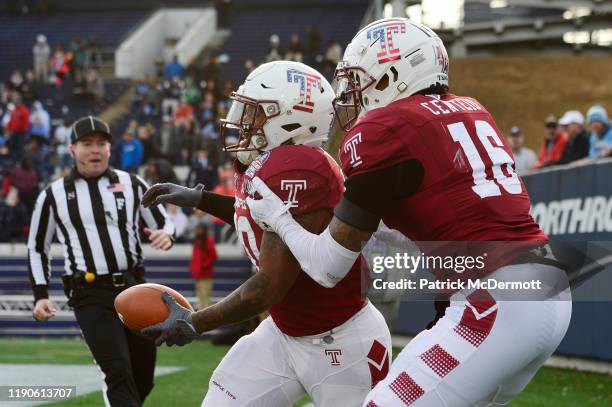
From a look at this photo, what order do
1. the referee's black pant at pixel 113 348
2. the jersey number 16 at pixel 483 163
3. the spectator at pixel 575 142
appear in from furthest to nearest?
1. the spectator at pixel 575 142
2. the referee's black pant at pixel 113 348
3. the jersey number 16 at pixel 483 163

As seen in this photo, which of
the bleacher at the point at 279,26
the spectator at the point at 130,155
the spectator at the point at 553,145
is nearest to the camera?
the spectator at the point at 553,145

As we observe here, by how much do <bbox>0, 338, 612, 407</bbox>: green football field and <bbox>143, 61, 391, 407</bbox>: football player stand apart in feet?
12.4

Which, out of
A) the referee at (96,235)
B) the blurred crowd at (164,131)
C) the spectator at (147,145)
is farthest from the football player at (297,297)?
the spectator at (147,145)

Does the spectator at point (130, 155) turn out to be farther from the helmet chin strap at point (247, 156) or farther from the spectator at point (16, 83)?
the helmet chin strap at point (247, 156)

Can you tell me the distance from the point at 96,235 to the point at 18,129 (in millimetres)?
17570

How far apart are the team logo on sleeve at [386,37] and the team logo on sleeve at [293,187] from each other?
1.71ft

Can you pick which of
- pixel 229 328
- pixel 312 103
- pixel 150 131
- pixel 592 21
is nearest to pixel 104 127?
pixel 312 103

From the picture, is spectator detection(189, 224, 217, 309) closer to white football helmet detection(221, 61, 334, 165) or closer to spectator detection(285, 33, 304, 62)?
white football helmet detection(221, 61, 334, 165)

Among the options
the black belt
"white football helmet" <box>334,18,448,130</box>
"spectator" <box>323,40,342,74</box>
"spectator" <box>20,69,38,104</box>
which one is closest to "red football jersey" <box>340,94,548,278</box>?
"white football helmet" <box>334,18,448,130</box>

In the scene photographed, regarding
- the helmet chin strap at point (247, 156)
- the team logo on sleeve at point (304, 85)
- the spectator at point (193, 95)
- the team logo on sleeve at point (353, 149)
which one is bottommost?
the spectator at point (193, 95)

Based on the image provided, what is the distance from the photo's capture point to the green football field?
791 centimetres

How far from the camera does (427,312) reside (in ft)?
36.7

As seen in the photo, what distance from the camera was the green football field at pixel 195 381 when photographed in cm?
791

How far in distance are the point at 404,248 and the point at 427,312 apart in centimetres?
745
